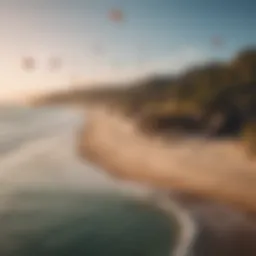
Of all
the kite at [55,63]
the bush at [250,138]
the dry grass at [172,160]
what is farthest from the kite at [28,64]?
the bush at [250,138]

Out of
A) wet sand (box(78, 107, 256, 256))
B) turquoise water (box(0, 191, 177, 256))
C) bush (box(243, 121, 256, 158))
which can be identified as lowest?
turquoise water (box(0, 191, 177, 256))

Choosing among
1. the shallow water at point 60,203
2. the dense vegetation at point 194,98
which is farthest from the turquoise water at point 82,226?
the dense vegetation at point 194,98

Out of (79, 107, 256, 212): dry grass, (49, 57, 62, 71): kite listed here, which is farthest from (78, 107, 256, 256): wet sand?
(49, 57, 62, 71): kite

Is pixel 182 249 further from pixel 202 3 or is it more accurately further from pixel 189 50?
pixel 202 3

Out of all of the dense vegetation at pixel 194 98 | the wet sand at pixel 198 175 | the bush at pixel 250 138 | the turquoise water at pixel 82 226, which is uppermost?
the dense vegetation at pixel 194 98

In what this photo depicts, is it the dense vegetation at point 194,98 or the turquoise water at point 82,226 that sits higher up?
the dense vegetation at point 194,98

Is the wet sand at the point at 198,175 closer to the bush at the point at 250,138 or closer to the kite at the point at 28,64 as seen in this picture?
the bush at the point at 250,138

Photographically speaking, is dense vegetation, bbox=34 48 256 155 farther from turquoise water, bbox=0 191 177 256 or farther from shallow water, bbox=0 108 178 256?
turquoise water, bbox=0 191 177 256

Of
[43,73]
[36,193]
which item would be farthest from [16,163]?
[43,73]
